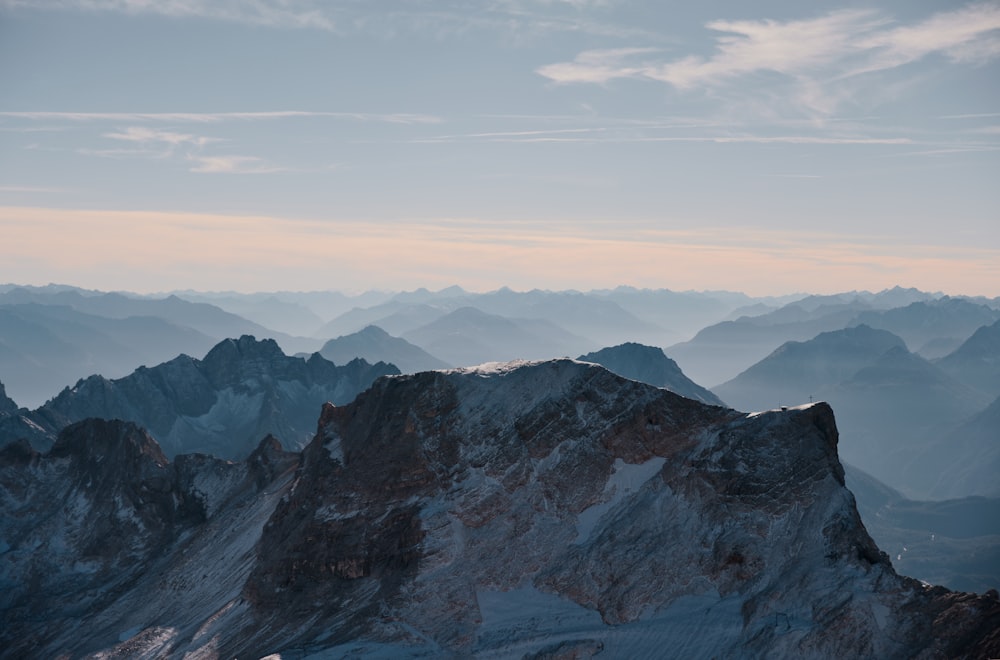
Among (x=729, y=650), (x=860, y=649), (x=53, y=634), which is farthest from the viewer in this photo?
(x=53, y=634)

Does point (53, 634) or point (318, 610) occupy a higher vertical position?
point (318, 610)

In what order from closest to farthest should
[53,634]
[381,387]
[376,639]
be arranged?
[376,639] → [381,387] → [53,634]

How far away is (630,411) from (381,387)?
46.8m

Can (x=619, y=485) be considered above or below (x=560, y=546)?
above

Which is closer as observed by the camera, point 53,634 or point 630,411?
point 630,411

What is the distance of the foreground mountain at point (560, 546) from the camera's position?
125 meters

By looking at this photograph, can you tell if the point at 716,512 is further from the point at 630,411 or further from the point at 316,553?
the point at 316,553

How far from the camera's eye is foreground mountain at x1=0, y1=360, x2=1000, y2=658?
125 metres

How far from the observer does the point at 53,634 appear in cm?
19450

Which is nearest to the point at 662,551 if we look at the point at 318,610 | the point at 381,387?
the point at 318,610

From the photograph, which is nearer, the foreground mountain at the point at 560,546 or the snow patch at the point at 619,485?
the foreground mountain at the point at 560,546

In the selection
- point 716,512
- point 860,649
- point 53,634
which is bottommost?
point 53,634

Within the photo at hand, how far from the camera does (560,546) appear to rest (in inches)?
5778

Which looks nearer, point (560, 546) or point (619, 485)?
point (560, 546)
